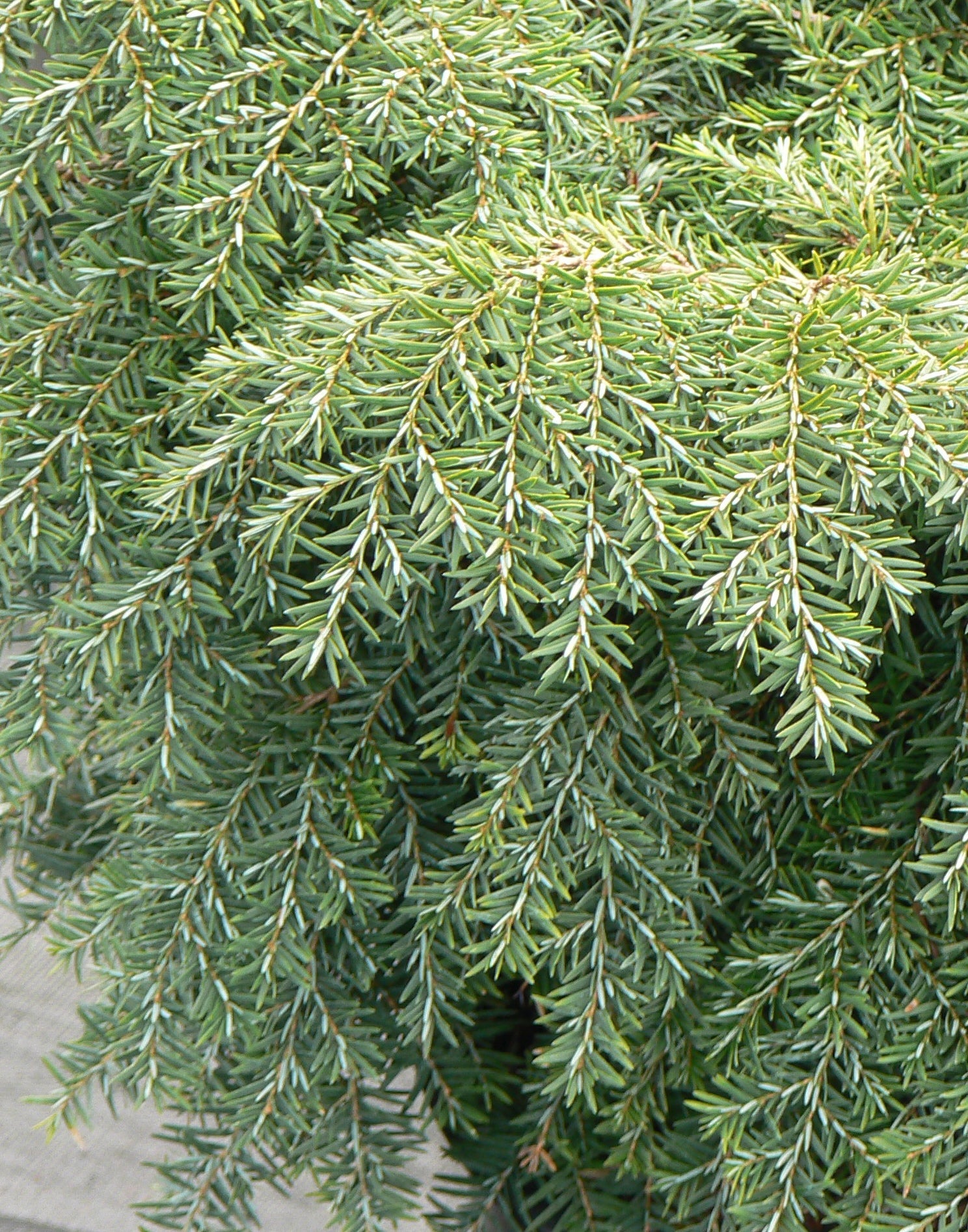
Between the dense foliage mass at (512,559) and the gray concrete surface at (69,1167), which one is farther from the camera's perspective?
the gray concrete surface at (69,1167)

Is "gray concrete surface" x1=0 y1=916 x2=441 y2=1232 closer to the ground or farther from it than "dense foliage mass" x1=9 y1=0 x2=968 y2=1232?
closer to the ground

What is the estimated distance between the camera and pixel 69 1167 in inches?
64.6

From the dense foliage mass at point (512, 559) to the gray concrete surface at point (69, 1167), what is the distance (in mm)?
971

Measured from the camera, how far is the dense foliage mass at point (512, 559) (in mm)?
518

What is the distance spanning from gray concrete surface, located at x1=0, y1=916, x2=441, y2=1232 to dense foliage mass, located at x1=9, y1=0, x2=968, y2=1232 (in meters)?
0.97

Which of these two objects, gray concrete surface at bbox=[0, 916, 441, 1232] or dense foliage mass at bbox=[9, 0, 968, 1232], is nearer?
dense foliage mass at bbox=[9, 0, 968, 1232]

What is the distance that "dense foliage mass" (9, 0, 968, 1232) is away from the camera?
1.70ft

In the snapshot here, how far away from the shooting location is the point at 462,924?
62cm

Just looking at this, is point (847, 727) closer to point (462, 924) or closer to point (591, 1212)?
point (462, 924)

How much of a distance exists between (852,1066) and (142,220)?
0.54 meters

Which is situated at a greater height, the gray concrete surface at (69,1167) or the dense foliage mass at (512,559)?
the dense foliage mass at (512,559)

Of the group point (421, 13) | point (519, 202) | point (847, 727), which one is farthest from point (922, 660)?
point (421, 13)

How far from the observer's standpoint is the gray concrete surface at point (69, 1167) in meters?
1.58

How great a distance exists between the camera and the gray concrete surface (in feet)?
5.18
